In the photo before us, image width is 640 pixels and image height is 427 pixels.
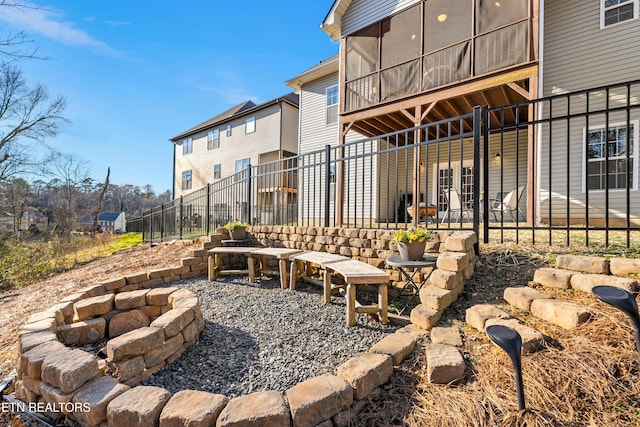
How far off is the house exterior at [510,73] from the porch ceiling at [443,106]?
3 cm

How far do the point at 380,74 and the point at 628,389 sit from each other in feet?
26.5

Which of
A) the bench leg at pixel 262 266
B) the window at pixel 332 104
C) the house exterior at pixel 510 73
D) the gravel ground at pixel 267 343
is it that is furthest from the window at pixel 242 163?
the gravel ground at pixel 267 343

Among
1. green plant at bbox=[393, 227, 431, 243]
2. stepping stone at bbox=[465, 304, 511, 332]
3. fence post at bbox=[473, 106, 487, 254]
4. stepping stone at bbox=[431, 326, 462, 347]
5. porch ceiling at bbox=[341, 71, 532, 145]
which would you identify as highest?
porch ceiling at bbox=[341, 71, 532, 145]

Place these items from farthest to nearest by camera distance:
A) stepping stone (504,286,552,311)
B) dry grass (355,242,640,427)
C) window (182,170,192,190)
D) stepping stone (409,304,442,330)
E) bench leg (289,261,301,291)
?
window (182,170,192,190)
bench leg (289,261,301,291)
stepping stone (409,304,442,330)
stepping stone (504,286,552,311)
dry grass (355,242,640,427)

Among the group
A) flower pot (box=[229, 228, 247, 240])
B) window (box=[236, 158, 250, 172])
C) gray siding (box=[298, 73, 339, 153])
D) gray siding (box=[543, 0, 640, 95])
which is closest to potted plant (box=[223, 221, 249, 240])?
flower pot (box=[229, 228, 247, 240])

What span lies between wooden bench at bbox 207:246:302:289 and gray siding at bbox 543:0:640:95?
26.3 feet

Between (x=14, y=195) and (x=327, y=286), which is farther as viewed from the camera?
(x=14, y=195)

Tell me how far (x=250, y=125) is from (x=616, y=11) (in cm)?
1504

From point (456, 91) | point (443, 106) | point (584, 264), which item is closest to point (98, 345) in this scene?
point (584, 264)

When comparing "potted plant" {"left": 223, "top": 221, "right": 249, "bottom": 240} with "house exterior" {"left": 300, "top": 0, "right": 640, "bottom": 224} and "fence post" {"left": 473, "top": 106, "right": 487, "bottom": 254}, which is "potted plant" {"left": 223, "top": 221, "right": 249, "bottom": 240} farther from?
"fence post" {"left": 473, "top": 106, "right": 487, "bottom": 254}

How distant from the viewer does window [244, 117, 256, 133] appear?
54.1 feet

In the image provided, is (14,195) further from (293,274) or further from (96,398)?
(96,398)

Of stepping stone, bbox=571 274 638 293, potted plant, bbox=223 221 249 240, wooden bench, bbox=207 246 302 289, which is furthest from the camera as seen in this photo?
potted plant, bbox=223 221 249 240

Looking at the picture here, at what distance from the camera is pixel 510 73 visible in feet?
19.7
